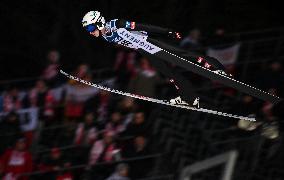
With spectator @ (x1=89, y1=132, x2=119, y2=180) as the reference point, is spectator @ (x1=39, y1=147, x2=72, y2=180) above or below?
below

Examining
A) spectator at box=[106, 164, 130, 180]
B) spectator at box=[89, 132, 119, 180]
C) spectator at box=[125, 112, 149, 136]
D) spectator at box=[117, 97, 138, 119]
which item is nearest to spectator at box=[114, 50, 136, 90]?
→ spectator at box=[117, 97, 138, 119]

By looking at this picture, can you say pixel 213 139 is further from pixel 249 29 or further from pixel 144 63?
pixel 249 29

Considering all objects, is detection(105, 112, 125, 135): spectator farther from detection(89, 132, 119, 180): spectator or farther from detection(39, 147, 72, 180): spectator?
detection(39, 147, 72, 180): spectator

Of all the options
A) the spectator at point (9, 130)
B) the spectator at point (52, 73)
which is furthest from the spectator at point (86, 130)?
the spectator at point (52, 73)

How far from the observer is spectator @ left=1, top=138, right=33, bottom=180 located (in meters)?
11.3

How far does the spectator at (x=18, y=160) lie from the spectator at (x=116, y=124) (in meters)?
1.31

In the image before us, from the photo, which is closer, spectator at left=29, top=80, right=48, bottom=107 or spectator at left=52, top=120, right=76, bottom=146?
spectator at left=52, top=120, right=76, bottom=146

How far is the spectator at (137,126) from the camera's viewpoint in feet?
38.3

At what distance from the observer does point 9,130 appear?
12211mm

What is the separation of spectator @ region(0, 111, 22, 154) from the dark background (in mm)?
5755

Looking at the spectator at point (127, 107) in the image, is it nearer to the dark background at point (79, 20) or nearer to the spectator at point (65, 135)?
the spectator at point (65, 135)

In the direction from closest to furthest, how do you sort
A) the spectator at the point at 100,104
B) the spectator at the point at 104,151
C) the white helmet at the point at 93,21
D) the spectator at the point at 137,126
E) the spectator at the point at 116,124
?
the white helmet at the point at 93,21
the spectator at the point at 104,151
the spectator at the point at 137,126
the spectator at the point at 116,124
the spectator at the point at 100,104

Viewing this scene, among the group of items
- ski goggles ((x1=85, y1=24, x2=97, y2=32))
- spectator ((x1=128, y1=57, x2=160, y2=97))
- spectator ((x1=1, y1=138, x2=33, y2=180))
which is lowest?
spectator ((x1=1, y1=138, x2=33, y2=180))

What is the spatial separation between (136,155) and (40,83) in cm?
256
